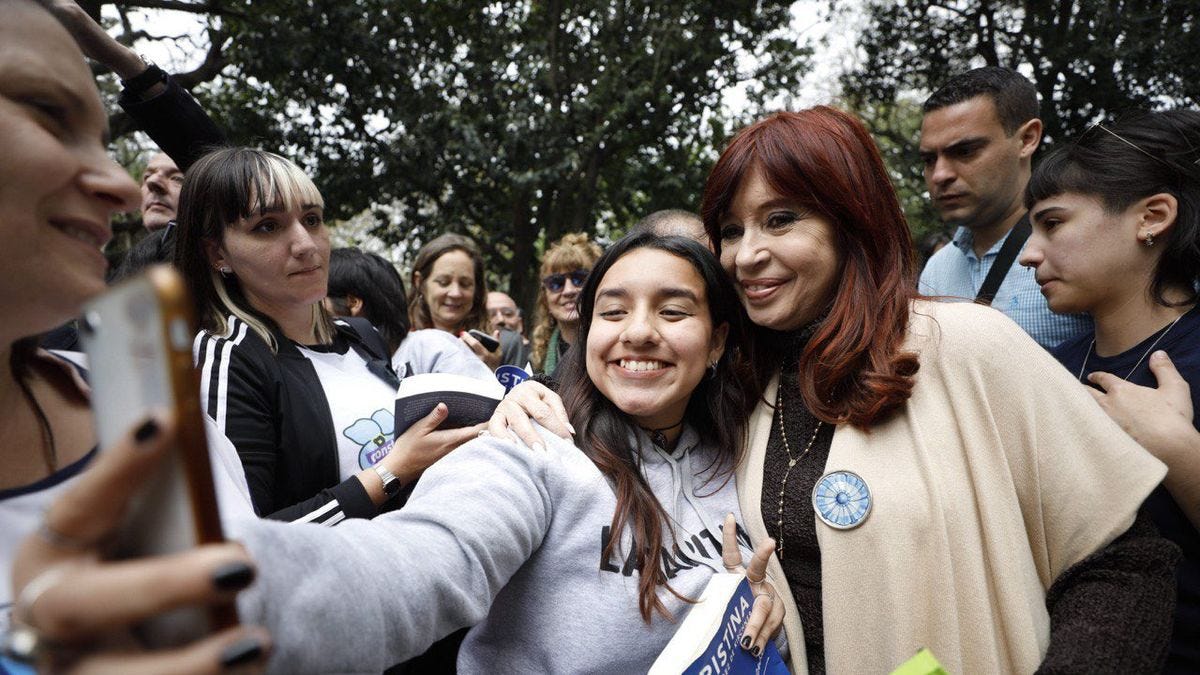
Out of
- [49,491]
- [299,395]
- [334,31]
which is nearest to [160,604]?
[49,491]

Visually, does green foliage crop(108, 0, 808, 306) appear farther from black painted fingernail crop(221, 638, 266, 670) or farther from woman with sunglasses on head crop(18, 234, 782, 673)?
black painted fingernail crop(221, 638, 266, 670)

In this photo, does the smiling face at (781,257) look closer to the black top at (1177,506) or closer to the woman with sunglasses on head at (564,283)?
the black top at (1177,506)

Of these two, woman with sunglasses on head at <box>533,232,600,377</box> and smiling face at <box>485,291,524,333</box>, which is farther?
smiling face at <box>485,291,524,333</box>

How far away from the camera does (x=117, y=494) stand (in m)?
0.53

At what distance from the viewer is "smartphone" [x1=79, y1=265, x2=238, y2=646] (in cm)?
50

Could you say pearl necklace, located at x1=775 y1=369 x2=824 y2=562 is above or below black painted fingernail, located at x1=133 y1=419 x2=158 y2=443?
below

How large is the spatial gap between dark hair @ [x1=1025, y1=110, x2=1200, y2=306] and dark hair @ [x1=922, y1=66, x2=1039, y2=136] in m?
1.25

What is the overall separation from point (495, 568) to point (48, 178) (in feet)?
2.83

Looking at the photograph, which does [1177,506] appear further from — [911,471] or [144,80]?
[144,80]

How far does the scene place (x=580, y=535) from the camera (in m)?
1.66

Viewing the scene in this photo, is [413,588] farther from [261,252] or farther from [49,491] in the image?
Result: [261,252]

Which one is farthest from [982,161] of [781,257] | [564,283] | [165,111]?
[165,111]

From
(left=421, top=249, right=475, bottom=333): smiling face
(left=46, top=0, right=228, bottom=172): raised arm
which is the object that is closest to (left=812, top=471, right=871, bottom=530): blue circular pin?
(left=46, top=0, right=228, bottom=172): raised arm

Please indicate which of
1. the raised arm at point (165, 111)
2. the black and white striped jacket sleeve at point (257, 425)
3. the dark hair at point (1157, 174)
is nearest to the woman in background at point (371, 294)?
the raised arm at point (165, 111)
